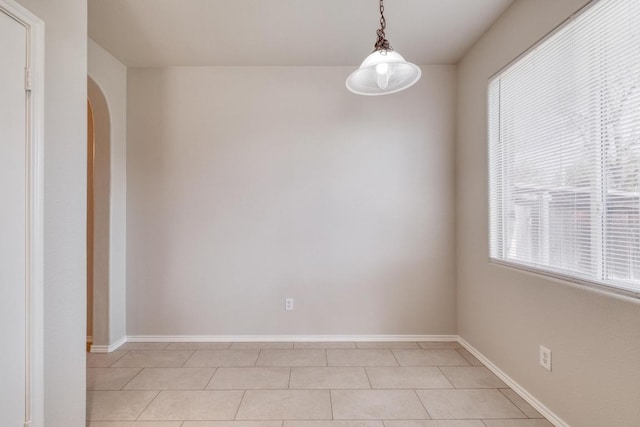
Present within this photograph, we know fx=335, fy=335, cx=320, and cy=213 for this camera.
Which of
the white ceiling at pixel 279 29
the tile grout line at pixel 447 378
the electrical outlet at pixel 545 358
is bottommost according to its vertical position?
the tile grout line at pixel 447 378

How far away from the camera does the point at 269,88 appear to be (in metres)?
3.48

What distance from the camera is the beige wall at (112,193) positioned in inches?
126

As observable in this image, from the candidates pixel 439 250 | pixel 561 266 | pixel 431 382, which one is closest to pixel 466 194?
pixel 439 250

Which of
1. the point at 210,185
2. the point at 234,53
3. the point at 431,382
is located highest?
the point at 234,53

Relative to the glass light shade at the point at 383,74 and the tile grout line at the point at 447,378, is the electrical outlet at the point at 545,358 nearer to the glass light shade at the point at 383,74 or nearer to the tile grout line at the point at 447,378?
the tile grout line at the point at 447,378

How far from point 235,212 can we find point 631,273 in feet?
9.93
